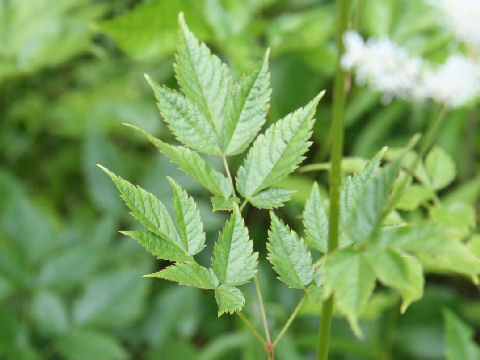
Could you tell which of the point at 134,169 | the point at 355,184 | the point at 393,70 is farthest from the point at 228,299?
Answer: the point at 134,169

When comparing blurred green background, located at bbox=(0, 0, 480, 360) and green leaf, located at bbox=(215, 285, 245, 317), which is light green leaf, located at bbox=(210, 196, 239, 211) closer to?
green leaf, located at bbox=(215, 285, 245, 317)

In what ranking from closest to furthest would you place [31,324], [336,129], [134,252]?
[336,129] < [31,324] < [134,252]

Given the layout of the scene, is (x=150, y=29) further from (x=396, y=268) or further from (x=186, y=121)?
(x=396, y=268)

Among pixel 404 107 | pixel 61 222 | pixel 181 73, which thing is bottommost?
pixel 404 107

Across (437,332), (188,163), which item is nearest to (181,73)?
(188,163)

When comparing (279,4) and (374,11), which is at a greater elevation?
(279,4)

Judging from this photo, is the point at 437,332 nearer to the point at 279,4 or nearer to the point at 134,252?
the point at 134,252
